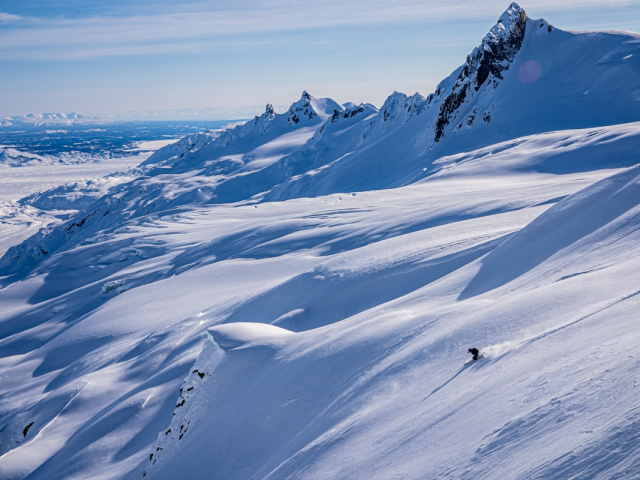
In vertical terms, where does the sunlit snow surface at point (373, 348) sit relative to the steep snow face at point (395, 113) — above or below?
below

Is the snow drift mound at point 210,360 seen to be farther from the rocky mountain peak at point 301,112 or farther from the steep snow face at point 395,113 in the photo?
the rocky mountain peak at point 301,112

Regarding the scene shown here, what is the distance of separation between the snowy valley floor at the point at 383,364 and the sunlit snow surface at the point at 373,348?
1.3 inches

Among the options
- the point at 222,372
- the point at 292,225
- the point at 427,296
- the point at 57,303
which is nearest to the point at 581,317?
the point at 427,296

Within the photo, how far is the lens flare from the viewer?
1610 inches

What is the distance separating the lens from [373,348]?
737cm

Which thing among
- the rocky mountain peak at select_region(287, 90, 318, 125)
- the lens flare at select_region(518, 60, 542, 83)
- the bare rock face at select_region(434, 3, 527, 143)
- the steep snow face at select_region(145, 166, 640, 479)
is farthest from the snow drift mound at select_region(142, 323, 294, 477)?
the rocky mountain peak at select_region(287, 90, 318, 125)

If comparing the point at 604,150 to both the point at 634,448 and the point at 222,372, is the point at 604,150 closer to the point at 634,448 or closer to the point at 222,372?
the point at 222,372

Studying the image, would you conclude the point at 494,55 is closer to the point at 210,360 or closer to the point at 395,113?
the point at 395,113

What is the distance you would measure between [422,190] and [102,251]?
2719 centimetres

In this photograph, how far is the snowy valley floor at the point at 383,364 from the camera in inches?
146

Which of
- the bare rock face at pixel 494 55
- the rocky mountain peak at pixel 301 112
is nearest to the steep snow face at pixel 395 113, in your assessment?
the bare rock face at pixel 494 55

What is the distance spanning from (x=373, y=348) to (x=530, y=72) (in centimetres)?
4280

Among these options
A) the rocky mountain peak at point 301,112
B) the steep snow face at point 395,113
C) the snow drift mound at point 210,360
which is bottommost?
the snow drift mound at point 210,360

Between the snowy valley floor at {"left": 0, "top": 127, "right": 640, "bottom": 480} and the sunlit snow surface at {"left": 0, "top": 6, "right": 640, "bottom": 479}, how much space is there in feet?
0.11
